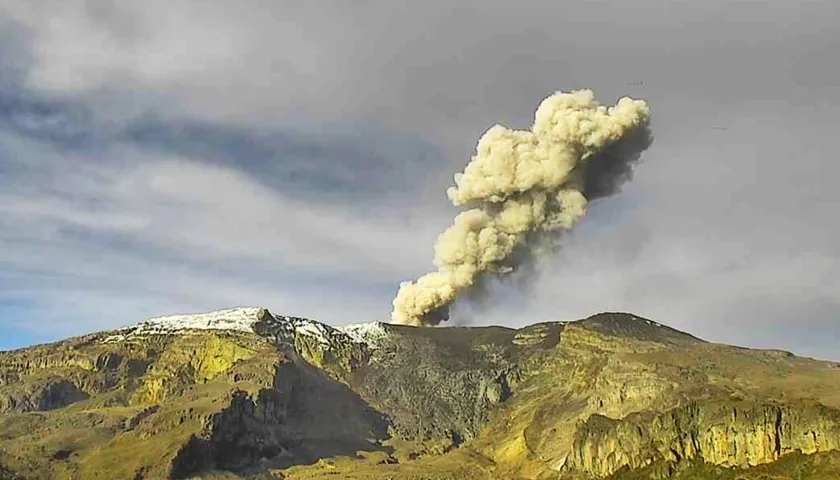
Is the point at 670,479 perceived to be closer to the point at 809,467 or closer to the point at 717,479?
the point at 717,479

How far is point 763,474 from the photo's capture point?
174375 millimetres

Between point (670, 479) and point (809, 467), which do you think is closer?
point (809, 467)

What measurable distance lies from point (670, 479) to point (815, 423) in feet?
116

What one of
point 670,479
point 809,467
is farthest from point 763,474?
point 670,479

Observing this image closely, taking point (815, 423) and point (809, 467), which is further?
point (815, 423)

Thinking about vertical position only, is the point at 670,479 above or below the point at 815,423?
below

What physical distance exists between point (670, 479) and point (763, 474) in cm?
2820

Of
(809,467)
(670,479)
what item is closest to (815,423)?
(809,467)

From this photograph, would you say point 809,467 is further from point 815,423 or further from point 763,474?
point 815,423

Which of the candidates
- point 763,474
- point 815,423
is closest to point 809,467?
point 763,474

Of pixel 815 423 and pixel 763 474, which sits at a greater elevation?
pixel 815 423

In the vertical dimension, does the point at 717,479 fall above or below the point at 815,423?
below

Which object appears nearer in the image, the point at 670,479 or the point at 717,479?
the point at 717,479

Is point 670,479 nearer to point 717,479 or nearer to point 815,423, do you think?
point 717,479
